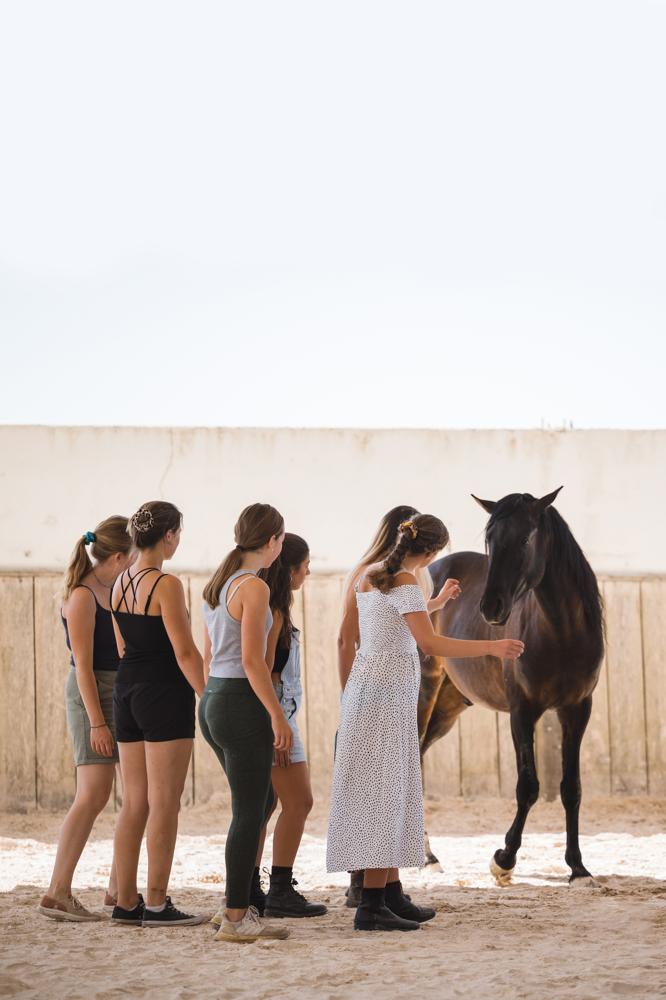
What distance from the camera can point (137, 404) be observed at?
9.23 metres

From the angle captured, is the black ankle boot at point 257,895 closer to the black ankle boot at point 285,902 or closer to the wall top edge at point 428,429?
Result: the black ankle boot at point 285,902

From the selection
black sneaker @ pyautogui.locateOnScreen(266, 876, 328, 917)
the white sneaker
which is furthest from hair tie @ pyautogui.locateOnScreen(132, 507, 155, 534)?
black sneaker @ pyautogui.locateOnScreen(266, 876, 328, 917)

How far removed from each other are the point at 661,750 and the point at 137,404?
17.0 feet

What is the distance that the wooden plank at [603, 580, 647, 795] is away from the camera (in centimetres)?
704

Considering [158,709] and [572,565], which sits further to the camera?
[572,565]

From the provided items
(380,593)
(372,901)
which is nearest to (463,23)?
(380,593)

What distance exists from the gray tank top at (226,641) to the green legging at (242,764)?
0.13 ft

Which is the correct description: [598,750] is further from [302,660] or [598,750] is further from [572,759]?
[572,759]

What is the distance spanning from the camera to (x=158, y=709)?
135 inches

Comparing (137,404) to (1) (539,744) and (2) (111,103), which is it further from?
(1) (539,744)

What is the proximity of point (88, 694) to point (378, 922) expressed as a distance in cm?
128

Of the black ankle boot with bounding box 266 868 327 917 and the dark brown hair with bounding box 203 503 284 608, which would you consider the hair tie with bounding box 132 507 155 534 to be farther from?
the black ankle boot with bounding box 266 868 327 917

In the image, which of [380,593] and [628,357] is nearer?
[380,593]

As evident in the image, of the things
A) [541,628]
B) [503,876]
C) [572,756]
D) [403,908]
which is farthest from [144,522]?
[572,756]
